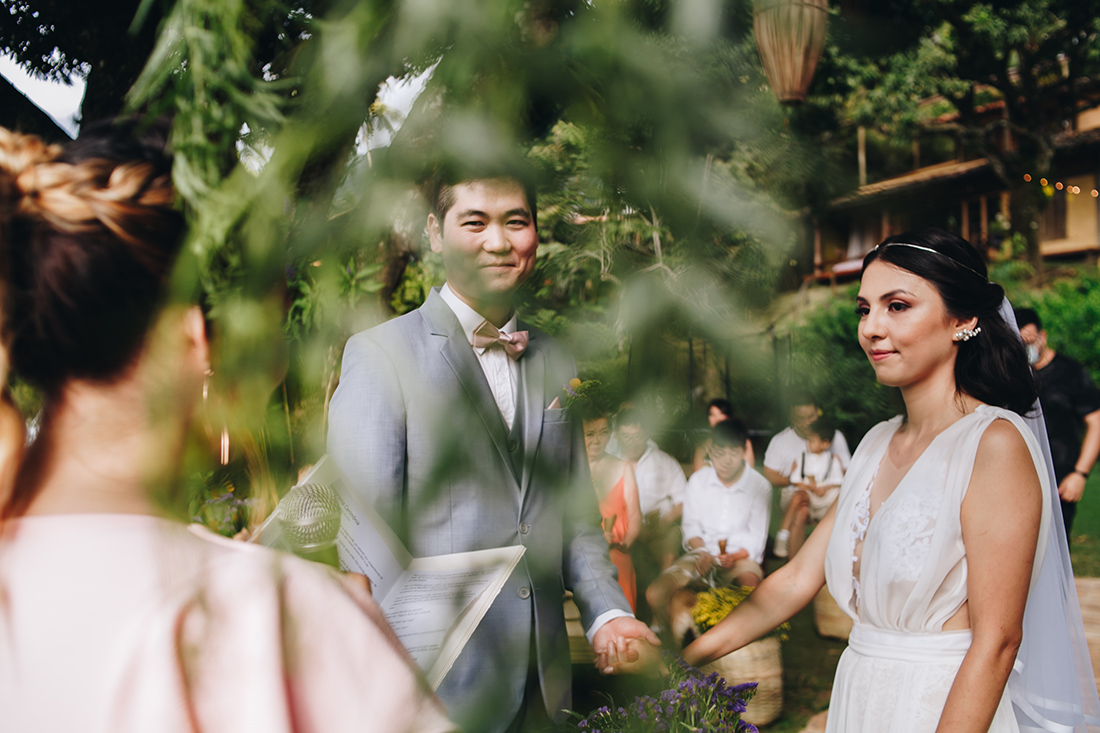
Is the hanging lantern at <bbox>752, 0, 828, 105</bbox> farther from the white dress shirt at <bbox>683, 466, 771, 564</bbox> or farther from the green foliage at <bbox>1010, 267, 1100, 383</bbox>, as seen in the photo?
the green foliage at <bbox>1010, 267, 1100, 383</bbox>

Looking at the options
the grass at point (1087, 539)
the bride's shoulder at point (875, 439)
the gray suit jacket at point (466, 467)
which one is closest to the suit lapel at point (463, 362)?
the gray suit jacket at point (466, 467)

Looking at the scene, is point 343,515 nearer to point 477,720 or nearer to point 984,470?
point 477,720

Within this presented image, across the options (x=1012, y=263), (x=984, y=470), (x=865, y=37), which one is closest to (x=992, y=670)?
(x=984, y=470)

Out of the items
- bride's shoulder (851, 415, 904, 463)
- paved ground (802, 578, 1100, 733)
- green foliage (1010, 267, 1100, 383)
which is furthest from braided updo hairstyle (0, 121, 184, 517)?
green foliage (1010, 267, 1100, 383)

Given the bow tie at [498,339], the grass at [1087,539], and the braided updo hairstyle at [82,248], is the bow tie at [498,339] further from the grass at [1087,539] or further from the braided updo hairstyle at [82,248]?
the grass at [1087,539]

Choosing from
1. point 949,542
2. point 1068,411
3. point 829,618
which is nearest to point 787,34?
point 949,542

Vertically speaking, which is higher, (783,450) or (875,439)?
(783,450)

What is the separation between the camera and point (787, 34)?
21.9 inches

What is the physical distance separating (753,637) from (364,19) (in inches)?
40.4

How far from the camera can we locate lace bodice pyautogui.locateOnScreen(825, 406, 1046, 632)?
1417 mm

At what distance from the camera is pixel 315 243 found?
1.25 ft

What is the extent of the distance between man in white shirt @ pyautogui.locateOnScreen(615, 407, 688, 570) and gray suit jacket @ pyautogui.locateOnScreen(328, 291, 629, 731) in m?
0.03

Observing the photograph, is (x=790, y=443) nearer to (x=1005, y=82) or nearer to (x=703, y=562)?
(x=703, y=562)

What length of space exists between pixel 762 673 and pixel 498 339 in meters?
2.81
